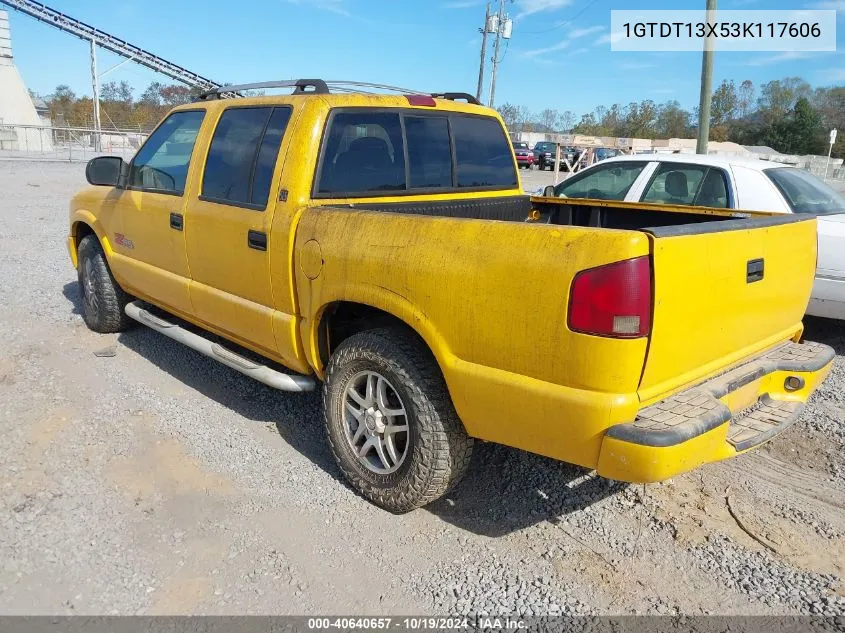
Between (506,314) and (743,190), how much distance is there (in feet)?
14.3

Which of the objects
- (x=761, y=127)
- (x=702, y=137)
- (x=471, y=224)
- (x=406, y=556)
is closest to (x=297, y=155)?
(x=471, y=224)

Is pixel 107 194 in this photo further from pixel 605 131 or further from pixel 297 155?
pixel 605 131

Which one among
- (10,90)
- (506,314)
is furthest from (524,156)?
(10,90)

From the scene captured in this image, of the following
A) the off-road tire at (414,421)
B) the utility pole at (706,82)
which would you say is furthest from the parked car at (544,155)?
the off-road tire at (414,421)

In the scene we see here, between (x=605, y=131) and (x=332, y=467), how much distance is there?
9039cm

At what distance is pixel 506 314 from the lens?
2.50 m

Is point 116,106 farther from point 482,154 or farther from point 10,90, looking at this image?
point 482,154

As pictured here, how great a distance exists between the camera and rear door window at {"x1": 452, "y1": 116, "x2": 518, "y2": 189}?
4.27 metres

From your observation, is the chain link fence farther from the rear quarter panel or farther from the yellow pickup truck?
the rear quarter panel

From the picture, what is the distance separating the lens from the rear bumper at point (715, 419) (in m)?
2.29

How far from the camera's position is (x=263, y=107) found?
381 cm

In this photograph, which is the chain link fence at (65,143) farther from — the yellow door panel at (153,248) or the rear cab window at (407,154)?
the rear cab window at (407,154)

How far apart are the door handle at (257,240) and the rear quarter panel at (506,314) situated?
0.64 meters

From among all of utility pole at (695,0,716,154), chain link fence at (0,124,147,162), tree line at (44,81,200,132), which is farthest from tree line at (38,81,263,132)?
utility pole at (695,0,716,154)
